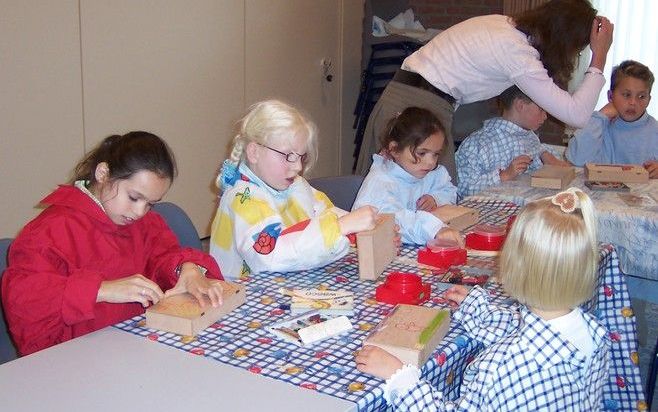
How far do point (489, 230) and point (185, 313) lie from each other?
109 centimetres

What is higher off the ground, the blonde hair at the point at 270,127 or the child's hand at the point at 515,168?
the blonde hair at the point at 270,127

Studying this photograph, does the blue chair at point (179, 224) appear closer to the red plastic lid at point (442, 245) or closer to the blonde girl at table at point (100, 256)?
the blonde girl at table at point (100, 256)

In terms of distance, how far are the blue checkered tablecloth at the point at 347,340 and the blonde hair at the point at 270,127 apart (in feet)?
1.30

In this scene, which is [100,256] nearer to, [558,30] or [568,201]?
[568,201]

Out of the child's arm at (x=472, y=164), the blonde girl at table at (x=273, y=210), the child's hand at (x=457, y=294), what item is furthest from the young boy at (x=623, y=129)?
Answer: the child's hand at (x=457, y=294)

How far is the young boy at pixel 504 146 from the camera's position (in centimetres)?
325

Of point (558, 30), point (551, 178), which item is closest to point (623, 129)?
point (551, 178)

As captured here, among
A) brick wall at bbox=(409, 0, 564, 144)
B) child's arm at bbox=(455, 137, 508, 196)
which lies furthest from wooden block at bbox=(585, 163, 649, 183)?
brick wall at bbox=(409, 0, 564, 144)

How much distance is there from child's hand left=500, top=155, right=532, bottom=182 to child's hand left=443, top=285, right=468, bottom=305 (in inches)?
59.4

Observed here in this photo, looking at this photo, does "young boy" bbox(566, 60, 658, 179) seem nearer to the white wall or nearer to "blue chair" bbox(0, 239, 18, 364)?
the white wall

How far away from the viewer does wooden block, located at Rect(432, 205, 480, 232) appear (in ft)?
7.80

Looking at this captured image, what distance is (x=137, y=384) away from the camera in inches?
52.5

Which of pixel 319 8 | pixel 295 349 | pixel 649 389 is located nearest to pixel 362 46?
pixel 319 8

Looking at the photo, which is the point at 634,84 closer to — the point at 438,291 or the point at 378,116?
the point at 378,116
